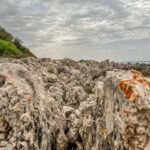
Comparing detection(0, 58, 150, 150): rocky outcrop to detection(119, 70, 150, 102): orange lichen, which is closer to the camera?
detection(0, 58, 150, 150): rocky outcrop

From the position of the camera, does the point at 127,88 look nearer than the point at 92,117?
Yes

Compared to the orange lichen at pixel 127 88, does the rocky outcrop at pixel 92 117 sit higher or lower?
lower

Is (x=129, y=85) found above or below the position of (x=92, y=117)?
above

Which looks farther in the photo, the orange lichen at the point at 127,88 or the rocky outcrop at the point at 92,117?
the orange lichen at the point at 127,88

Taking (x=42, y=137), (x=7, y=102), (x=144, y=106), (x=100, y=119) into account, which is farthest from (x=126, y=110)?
(x=7, y=102)

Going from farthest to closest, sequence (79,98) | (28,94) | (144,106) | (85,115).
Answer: (79,98) → (85,115) → (28,94) → (144,106)

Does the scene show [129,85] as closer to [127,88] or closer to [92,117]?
[127,88]

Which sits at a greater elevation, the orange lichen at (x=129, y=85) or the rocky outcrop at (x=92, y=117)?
the orange lichen at (x=129, y=85)

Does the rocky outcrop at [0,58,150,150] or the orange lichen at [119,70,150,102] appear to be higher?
the orange lichen at [119,70,150,102]

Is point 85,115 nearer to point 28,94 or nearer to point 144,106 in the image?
point 28,94

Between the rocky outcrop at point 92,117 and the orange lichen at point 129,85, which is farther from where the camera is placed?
the orange lichen at point 129,85

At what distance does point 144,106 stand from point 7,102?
4136mm

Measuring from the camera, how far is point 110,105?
4934 millimetres

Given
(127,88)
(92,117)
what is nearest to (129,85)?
(127,88)
